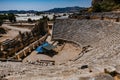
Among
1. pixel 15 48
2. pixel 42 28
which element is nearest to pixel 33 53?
pixel 15 48

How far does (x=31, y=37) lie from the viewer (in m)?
39.8

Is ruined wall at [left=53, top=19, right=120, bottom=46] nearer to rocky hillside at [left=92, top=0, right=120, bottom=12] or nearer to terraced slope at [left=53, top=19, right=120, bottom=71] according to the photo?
terraced slope at [left=53, top=19, right=120, bottom=71]

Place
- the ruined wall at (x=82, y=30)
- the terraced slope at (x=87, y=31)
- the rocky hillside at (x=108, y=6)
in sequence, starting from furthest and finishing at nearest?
the rocky hillside at (x=108, y=6)
the ruined wall at (x=82, y=30)
the terraced slope at (x=87, y=31)

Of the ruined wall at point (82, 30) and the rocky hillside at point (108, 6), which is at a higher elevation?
the rocky hillside at point (108, 6)

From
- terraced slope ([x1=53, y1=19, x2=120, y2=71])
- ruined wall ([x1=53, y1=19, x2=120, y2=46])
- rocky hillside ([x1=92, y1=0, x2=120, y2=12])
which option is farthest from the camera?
rocky hillside ([x1=92, y1=0, x2=120, y2=12])

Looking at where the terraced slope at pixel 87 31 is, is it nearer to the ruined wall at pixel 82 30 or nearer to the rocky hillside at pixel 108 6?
the ruined wall at pixel 82 30

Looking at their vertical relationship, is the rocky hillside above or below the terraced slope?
above

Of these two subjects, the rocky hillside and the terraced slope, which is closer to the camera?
the terraced slope

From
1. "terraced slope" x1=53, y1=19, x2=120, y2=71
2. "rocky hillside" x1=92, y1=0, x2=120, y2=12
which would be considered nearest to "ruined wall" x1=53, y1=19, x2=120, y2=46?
"terraced slope" x1=53, y1=19, x2=120, y2=71

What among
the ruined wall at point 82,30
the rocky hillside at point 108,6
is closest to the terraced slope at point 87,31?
the ruined wall at point 82,30

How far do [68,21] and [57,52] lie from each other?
995 cm

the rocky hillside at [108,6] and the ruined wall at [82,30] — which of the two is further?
the rocky hillside at [108,6]

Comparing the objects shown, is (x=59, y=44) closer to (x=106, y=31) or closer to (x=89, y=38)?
(x=89, y=38)

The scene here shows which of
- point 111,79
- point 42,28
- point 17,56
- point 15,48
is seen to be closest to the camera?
point 111,79
